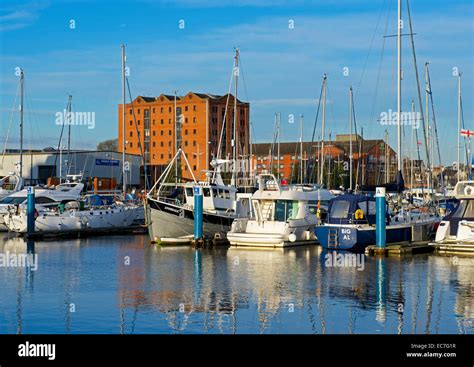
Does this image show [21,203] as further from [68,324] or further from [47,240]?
[68,324]

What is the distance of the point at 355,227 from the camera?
3672 centimetres

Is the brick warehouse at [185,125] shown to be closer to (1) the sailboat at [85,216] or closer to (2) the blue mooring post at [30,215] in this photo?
(1) the sailboat at [85,216]

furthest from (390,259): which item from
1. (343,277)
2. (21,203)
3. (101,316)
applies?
(21,203)

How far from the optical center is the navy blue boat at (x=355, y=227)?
36475mm

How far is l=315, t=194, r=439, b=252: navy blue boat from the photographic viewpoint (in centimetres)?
3647

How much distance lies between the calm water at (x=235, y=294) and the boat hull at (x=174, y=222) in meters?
4.71

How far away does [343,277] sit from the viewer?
29359 mm

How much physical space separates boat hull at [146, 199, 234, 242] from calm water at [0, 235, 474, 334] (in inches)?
185

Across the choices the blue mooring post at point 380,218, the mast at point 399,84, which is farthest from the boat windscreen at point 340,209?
the mast at point 399,84

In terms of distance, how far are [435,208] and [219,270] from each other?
21631mm

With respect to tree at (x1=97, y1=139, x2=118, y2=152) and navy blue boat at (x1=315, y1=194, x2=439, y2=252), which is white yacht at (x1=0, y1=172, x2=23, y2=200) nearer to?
navy blue boat at (x1=315, y1=194, x2=439, y2=252)
